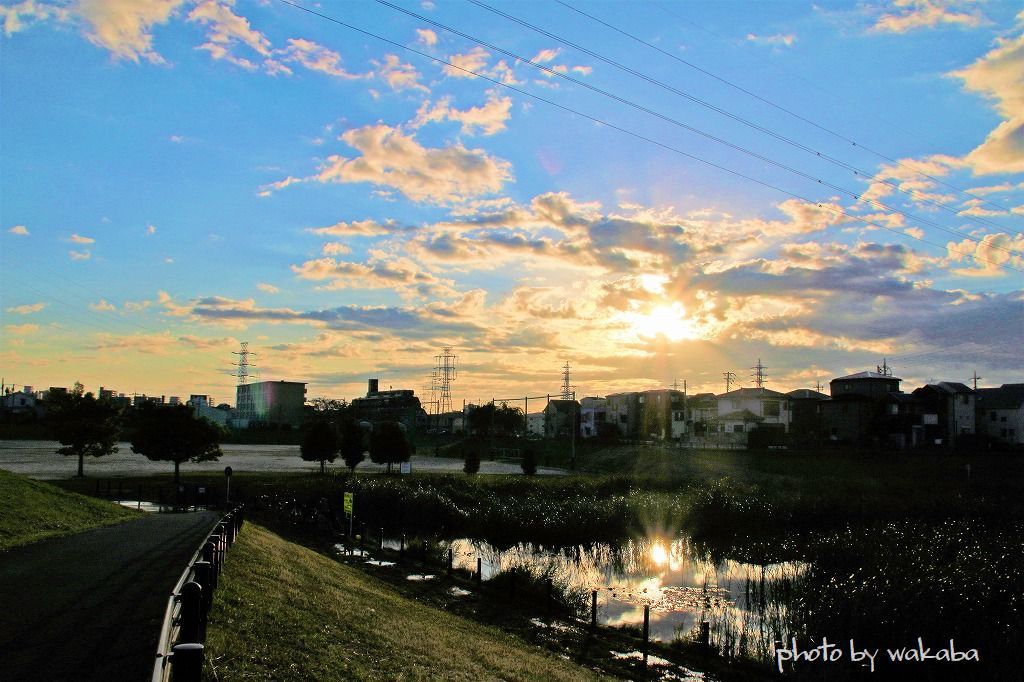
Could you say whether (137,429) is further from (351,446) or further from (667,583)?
(667,583)

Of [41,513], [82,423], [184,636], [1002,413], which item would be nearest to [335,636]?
[184,636]

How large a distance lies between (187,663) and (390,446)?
56.3 m

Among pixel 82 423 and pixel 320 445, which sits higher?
pixel 82 423

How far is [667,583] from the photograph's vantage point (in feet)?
84.4

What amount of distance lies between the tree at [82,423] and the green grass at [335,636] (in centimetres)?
3706

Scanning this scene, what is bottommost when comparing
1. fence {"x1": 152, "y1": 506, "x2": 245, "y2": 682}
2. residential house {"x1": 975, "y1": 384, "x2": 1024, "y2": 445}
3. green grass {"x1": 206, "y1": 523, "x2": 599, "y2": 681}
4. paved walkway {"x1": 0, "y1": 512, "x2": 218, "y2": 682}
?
green grass {"x1": 206, "y1": 523, "x2": 599, "y2": 681}

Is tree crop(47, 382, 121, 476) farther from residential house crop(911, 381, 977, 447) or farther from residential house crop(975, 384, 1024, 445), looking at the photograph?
residential house crop(975, 384, 1024, 445)

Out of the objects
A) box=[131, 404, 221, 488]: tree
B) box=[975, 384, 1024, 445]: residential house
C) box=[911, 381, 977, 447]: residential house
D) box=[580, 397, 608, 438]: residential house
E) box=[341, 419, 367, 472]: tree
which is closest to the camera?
box=[131, 404, 221, 488]: tree

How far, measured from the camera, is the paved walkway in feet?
28.9

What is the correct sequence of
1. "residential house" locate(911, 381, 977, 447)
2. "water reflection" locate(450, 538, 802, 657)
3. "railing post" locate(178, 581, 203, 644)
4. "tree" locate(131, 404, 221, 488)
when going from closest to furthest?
"railing post" locate(178, 581, 203, 644) < "water reflection" locate(450, 538, 802, 657) < "tree" locate(131, 404, 221, 488) < "residential house" locate(911, 381, 977, 447)

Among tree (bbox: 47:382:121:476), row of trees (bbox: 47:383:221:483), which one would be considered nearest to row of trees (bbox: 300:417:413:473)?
row of trees (bbox: 47:383:221:483)

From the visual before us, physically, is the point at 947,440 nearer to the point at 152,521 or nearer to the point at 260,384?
the point at 152,521

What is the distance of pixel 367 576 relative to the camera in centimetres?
2281

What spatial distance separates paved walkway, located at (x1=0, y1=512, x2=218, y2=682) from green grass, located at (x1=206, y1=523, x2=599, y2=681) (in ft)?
3.33
